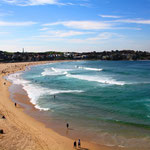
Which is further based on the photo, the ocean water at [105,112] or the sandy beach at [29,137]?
the ocean water at [105,112]

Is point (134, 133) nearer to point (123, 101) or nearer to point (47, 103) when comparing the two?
point (123, 101)

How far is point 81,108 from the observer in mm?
27172

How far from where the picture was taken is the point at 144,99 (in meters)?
30.2

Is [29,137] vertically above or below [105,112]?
below

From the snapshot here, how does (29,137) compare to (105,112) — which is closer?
(29,137)

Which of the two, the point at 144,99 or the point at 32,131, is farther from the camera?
the point at 144,99

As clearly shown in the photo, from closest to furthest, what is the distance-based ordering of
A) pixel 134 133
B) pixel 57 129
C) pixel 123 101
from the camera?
1. pixel 134 133
2. pixel 57 129
3. pixel 123 101

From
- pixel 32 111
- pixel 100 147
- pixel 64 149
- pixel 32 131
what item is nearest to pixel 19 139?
pixel 32 131

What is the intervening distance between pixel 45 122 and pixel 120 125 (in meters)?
8.42

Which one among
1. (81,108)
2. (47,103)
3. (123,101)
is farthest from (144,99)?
(47,103)

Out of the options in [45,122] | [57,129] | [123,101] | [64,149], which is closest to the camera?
[64,149]

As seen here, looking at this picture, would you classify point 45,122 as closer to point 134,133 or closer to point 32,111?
point 32,111

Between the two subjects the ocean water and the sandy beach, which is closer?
the sandy beach

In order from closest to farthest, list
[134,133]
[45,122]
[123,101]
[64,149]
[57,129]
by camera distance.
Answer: [64,149] < [134,133] < [57,129] < [45,122] < [123,101]
